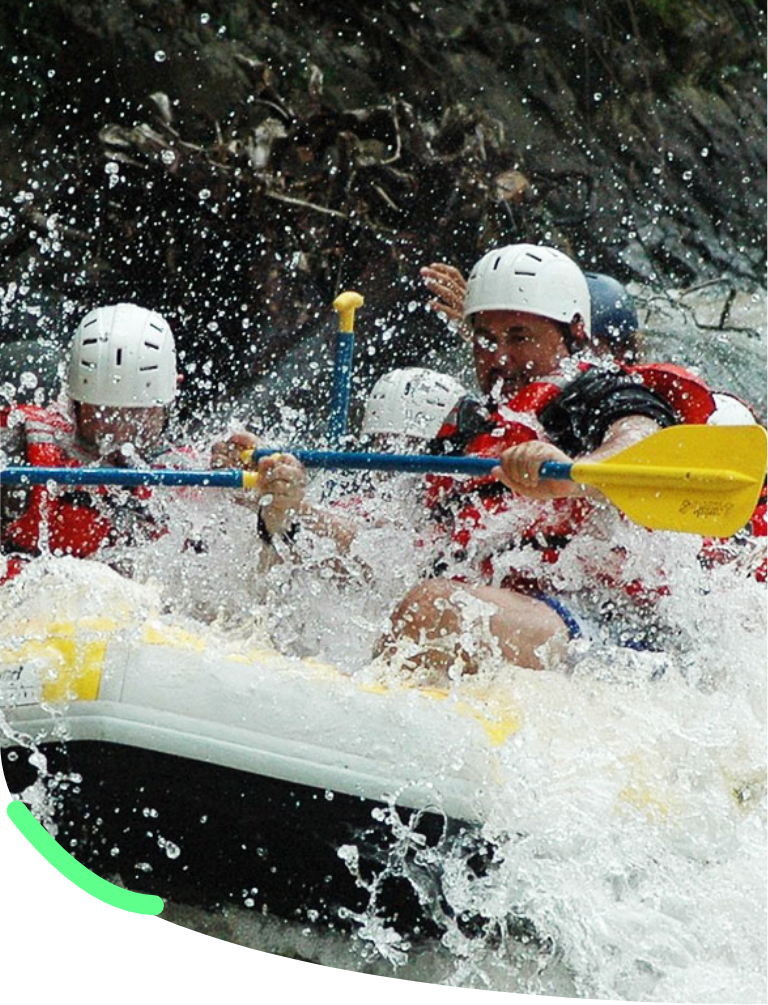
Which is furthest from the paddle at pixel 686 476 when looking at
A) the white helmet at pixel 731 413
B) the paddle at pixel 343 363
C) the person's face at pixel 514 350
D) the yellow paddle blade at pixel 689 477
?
the paddle at pixel 343 363

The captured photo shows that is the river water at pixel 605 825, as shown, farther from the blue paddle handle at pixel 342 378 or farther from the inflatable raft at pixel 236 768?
the blue paddle handle at pixel 342 378

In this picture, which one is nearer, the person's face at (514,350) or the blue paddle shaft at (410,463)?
the blue paddle shaft at (410,463)

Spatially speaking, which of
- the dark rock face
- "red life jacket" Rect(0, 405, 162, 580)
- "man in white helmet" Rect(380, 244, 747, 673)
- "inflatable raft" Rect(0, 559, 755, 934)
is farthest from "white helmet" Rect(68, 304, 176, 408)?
the dark rock face

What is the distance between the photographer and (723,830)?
1.61 metres

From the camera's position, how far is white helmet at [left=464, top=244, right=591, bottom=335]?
2.00 meters

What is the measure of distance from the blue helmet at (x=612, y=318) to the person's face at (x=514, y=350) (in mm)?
478

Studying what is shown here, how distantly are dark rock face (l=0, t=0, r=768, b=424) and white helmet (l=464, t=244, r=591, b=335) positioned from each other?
2602 mm

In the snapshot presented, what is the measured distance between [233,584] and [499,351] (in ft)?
1.83

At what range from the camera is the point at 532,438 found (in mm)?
1874

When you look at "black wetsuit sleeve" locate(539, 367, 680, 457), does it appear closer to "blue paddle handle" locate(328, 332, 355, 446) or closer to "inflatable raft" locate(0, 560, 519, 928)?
"inflatable raft" locate(0, 560, 519, 928)

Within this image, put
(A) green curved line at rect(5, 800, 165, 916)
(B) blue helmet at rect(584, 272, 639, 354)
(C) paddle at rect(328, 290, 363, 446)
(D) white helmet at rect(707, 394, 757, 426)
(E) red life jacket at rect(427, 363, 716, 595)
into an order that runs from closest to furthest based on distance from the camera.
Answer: (A) green curved line at rect(5, 800, 165, 916), (E) red life jacket at rect(427, 363, 716, 595), (D) white helmet at rect(707, 394, 757, 426), (B) blue helmet at rect(584, 272, 639, 354), (C) paddle at rect(328, 290, 363, 446)

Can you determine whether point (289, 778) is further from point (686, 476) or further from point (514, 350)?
point (514, 350)

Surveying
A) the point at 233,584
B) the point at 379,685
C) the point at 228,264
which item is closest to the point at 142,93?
the point at 228,264

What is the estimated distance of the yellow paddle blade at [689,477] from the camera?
Result: 154 cm
